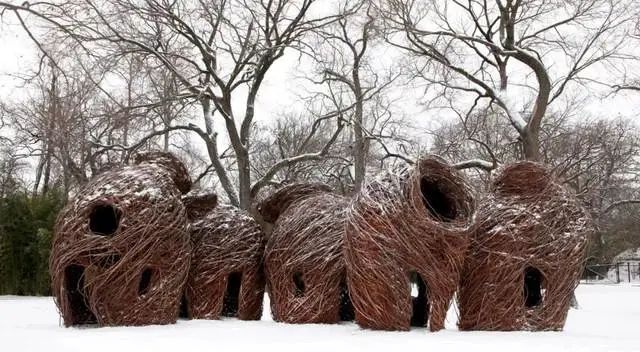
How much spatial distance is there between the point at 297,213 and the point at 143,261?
220 centimetres

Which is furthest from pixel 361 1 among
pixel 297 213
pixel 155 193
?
pixel 155 193

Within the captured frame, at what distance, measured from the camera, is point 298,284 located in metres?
8.30

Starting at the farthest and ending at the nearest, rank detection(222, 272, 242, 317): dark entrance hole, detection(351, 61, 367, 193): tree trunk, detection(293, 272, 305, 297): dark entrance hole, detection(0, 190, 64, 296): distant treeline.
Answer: detection(351, 61, 367, 193): tree trunk < detection(0, 190, 64, 296): distant treeline < detection(222, 272, 242, 317): dark entrance hole < detection(293, 272, 305, 297): dark entrance hole

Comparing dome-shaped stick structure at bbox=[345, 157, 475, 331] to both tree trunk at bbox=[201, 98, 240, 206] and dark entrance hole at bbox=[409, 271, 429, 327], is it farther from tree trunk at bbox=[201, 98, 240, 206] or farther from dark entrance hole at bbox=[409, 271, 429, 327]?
tree trunk at bbox=[201, 98, 240, 206]

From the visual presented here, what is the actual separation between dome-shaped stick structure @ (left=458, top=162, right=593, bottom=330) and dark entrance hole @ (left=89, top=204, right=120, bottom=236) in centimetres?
408

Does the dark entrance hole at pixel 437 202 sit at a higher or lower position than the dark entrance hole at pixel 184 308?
higher

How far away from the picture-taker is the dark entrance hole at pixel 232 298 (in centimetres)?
907

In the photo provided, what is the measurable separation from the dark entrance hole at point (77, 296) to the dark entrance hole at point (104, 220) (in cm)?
51

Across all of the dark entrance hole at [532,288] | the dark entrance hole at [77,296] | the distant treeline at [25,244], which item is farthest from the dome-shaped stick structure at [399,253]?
the distant treeline at [25,244]

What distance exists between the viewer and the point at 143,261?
23.3ft

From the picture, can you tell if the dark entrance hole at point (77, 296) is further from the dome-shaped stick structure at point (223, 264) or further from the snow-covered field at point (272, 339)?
the dome-shaped stick structure at point (223, 264)

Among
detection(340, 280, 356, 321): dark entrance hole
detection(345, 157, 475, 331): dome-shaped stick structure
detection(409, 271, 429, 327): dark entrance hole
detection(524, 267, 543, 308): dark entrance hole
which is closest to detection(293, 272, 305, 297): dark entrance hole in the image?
detection(340, 280, 356, 321): dark entrance hole

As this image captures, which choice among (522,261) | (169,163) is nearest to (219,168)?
(169,163)

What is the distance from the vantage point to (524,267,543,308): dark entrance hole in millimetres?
7482
